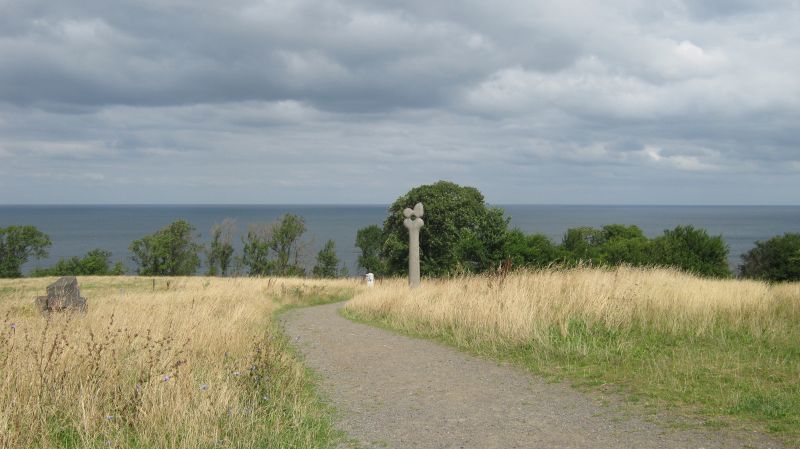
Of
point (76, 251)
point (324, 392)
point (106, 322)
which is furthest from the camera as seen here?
point (76, 251)

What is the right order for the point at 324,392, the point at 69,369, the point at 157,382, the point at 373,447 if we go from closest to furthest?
the point at 373,447
the point at 157,382
the point at 69,369
the point at 324,392

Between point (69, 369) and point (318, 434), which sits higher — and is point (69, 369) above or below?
above

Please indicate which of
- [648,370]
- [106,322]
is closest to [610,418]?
[648,370]

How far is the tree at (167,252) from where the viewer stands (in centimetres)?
6775

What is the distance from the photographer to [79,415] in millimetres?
5008

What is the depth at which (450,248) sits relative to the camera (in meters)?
36.5

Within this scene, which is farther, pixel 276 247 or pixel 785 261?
pixel 276 247

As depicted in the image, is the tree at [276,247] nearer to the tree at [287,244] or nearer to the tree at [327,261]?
the tree at [287,244]

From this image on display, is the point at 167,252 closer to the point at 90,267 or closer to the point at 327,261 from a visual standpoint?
the point at 90,267

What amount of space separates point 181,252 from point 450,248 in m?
45.0

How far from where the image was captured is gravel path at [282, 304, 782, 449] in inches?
196

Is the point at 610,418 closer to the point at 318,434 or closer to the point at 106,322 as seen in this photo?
the point at 318,434

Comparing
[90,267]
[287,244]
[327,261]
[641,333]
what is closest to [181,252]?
[90,267]

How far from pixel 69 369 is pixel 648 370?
6.49 meters
